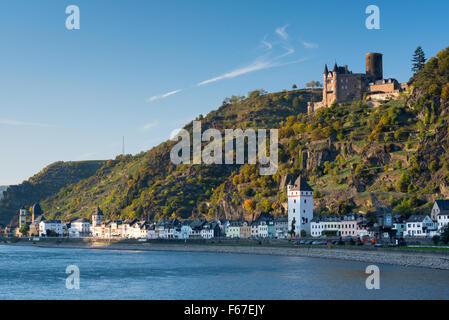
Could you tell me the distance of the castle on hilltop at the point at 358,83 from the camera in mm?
153625

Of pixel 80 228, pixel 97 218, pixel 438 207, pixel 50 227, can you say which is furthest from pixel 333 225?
pixel 50 227

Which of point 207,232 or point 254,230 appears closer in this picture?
point 254,230

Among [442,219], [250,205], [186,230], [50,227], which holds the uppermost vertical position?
[250,205]

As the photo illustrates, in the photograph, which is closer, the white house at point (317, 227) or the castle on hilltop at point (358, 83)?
the white house at point (317, 227)

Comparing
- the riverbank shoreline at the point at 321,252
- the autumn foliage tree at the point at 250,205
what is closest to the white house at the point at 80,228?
the riverbank shoreline at the point at 321,252

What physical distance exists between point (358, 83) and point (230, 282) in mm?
109354

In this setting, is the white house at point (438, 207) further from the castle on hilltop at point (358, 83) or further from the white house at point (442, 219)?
the castle on hilltop at point (358, 83)

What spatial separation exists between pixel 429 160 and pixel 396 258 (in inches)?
1878

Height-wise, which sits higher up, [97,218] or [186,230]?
[97,218]

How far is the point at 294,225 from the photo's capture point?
11769 centimetres

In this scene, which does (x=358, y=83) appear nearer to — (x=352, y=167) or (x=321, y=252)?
(x=352, y=167)

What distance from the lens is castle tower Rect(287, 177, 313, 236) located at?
117375 millimetres

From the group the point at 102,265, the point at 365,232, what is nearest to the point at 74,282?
the point at 102,265

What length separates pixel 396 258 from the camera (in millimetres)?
72375
